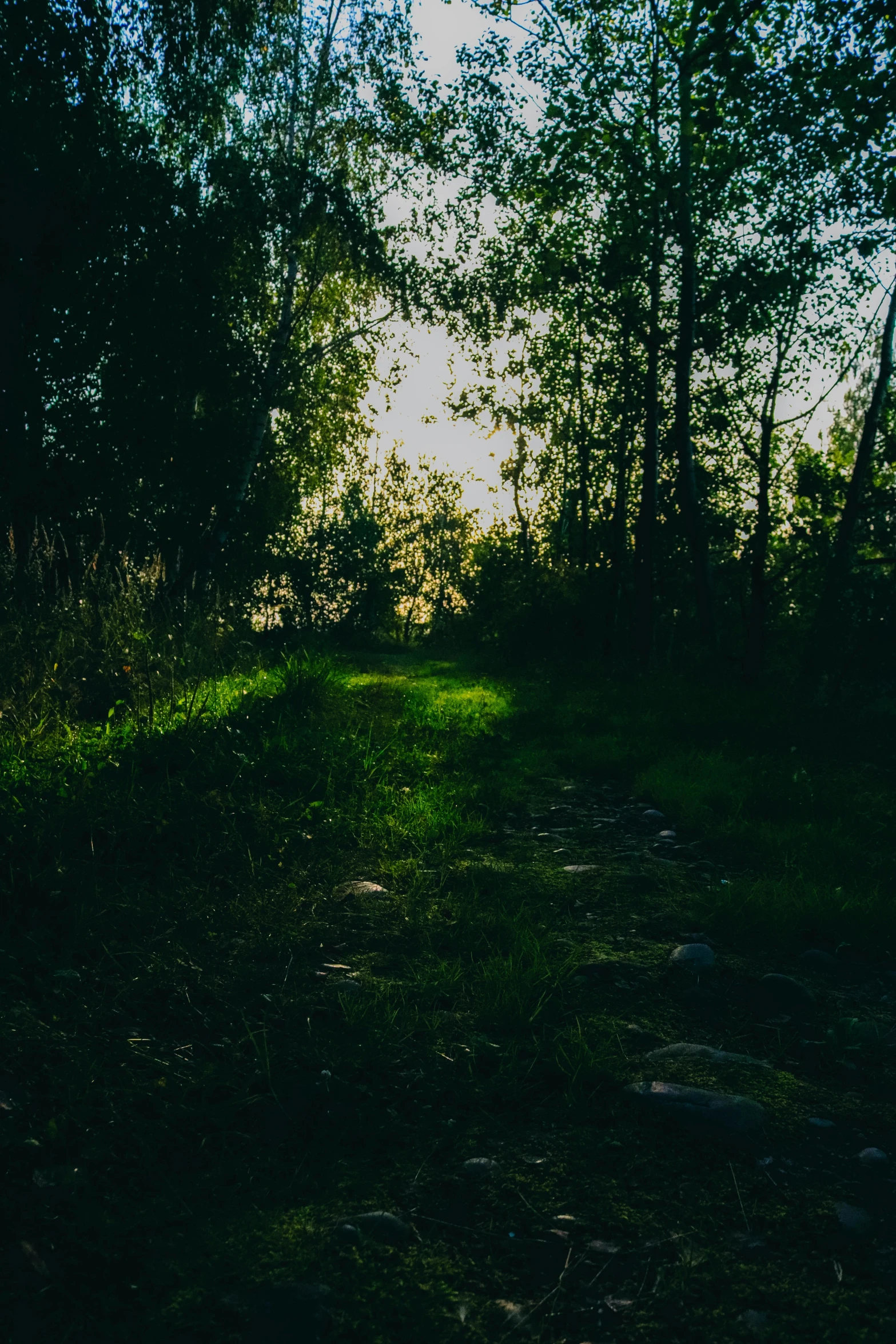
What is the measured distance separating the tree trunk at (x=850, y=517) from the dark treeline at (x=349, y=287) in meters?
0.06

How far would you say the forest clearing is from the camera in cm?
155

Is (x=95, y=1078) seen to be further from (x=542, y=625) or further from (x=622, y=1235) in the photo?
(x=542, y=625)

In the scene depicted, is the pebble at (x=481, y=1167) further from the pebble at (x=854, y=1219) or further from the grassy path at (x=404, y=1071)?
the pebble at (x=854, y=1219)

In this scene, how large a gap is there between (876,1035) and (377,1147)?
1.63 m

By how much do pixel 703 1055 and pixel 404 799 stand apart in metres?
2.66

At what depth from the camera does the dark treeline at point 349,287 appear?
7.98 metres

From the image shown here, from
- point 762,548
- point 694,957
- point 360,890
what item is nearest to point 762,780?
point 694,957

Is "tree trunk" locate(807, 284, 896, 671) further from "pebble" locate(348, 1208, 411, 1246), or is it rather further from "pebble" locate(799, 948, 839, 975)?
"pebble" locate(348, 1208, 411, 1246)

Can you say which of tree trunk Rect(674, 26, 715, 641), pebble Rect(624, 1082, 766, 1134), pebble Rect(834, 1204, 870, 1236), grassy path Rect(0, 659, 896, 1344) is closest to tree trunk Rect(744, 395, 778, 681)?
tree trunk Rect(674, 26, 715, 641)

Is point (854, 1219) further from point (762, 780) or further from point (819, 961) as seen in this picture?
point (762, 780)

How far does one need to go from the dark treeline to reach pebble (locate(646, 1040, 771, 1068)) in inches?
213

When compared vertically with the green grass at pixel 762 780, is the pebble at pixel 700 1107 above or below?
below

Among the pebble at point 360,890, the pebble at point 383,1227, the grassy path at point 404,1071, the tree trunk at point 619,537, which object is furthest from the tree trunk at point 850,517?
the pebble at point 383,1227

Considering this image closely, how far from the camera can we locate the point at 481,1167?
1778 millimetres
